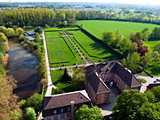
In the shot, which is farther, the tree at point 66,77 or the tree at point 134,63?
the tree at point 134,63

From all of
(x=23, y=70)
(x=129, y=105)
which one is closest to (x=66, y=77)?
(x=23, y=70)

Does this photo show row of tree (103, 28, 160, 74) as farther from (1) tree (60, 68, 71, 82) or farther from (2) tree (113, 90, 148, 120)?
(2) tree (113, 90, 148, 120)

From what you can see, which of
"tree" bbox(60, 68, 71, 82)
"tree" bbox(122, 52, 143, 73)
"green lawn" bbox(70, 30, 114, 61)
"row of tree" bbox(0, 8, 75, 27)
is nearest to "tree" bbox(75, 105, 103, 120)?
"tree" bbox(60, 68, 71, 82)

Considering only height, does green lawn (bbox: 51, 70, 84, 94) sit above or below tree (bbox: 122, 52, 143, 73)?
below

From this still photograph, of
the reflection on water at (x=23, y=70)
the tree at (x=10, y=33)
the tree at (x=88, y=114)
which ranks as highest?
the tree at (x=10, y=33)

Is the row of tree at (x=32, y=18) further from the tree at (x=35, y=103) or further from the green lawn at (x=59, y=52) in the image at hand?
the tree at (x=35, y=103)

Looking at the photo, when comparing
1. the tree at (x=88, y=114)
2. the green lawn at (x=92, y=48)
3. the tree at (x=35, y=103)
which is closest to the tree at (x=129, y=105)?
the tree at (x=88, y=114)
